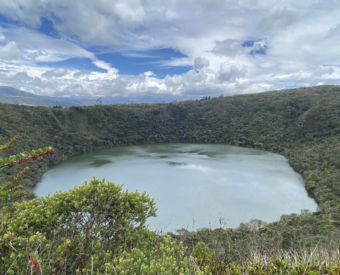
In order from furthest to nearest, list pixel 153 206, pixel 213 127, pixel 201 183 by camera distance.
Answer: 1. pixel 213 127
2. pixel 201 183
3. pixel 153 206

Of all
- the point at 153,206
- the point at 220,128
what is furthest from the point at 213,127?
the point at 153,206

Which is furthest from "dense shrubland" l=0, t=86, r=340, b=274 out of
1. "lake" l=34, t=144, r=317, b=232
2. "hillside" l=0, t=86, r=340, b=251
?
"lake" l=34, t=144, r=317, b=232

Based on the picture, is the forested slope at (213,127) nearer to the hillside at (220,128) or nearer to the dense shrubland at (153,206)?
the hillside at (220,128)

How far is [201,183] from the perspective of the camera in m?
24.5

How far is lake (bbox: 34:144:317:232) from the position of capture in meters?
17.5

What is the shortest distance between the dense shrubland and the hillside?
21cm

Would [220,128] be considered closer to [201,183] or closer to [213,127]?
[213,127]

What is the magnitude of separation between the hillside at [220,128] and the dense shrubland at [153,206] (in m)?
0.21

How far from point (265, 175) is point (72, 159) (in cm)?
3261

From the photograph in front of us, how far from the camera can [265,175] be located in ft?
90.0

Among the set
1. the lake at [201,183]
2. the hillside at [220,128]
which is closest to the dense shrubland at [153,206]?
the hillside at [220,128]

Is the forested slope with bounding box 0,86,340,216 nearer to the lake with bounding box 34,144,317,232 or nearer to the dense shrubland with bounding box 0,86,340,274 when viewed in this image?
the dense shrubland with bounding box 0,86,340,274

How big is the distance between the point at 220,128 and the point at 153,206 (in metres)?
53.0

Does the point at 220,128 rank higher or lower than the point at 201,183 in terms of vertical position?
higher
